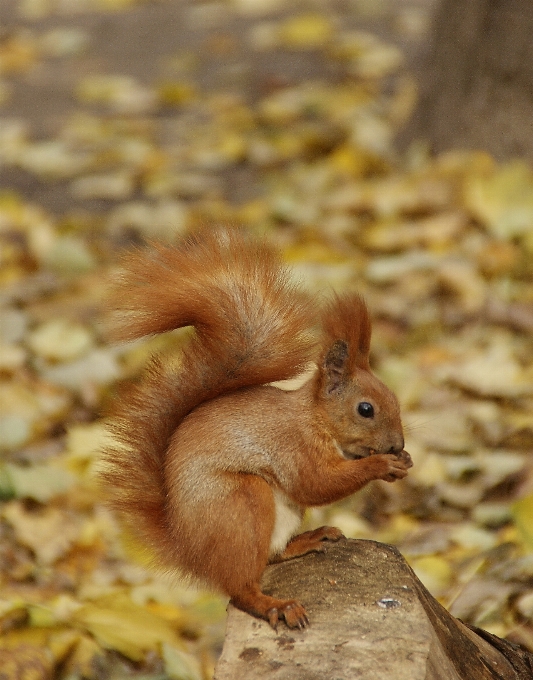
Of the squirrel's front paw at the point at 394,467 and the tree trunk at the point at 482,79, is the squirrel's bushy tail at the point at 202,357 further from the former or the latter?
the tree trunk at the point at 482,79

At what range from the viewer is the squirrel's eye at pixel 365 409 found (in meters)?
1.45

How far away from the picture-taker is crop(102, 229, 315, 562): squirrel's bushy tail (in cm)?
141

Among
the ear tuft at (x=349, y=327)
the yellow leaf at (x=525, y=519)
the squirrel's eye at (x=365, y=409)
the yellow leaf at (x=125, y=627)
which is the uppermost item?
the ear tuft at (x=349, y=327)

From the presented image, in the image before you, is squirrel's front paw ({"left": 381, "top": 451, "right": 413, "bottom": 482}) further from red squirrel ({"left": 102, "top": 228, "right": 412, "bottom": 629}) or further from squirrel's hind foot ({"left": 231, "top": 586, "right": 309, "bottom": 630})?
squirrel's hind foot ({"left": 231, "top": 586, "right": 309, "bottom": 630})

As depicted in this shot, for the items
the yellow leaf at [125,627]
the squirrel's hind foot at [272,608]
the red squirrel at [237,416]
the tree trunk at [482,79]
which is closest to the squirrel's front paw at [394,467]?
the red squirrel at [237,416]

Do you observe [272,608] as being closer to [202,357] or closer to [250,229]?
[202,357]

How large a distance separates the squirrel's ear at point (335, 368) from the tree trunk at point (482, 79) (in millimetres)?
1669

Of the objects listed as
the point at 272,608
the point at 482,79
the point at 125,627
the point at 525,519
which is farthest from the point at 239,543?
the point at 482,79

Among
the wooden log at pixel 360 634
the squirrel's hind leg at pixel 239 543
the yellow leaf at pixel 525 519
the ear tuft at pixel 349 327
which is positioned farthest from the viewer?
the yellow leaf at pixel 525 519

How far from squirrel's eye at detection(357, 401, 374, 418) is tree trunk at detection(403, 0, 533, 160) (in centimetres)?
170

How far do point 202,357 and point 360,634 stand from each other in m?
0.45

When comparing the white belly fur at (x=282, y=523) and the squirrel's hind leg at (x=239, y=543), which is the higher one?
the squirrel's hind leg at (x=239, y=543)

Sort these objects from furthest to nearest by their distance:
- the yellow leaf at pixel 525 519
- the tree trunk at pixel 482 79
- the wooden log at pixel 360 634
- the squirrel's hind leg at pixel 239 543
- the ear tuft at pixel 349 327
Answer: the tree trunk at pixel 482 79 < the yellow leaf at pixel 525 519 < the ear tuft at pixel 349 327 < the squirrel's hind leg at pixel 239 543 < the wooden log at pixel 360 634

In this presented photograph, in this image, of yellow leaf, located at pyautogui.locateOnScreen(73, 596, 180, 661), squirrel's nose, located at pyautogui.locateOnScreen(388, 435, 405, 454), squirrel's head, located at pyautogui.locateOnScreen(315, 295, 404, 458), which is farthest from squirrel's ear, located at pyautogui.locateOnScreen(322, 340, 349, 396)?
yellow leaf, located at pyautogui.locateOnScreen(73, 596, 180, 661)
